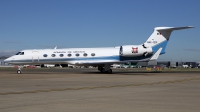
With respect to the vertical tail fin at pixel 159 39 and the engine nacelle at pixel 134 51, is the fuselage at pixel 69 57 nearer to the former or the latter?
the engine nacelle at pixel 134 51

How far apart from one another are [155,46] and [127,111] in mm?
31055

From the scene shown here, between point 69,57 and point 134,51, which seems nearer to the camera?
point 134,51

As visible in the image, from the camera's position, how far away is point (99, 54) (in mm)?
38469

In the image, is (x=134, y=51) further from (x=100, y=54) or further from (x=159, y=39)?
(x=100, y=54)

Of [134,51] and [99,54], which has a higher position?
[134,51]

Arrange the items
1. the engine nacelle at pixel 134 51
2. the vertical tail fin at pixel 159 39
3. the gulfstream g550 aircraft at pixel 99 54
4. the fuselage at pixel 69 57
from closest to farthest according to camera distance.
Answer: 1. the engine nacelle at pixel 134 51
2. the gulfstream g550 aircraft at pixel 99 54
3. the fuselage at pixel 69 57
4. the vertical tail fin at pixel 159 39

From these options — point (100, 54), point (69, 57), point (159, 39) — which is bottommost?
point (69, 57)

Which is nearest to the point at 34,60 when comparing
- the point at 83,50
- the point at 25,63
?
the point at 25,63

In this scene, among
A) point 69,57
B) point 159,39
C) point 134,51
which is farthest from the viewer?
point 159,39

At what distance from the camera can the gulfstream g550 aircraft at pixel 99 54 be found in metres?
37.9

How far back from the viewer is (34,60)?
38.5 m

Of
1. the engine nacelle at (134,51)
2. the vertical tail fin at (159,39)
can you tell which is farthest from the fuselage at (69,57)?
the vertical tail fin at (159,39)

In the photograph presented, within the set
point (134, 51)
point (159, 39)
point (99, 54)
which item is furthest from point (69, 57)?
point (159, 39)

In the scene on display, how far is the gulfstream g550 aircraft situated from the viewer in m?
37.9
